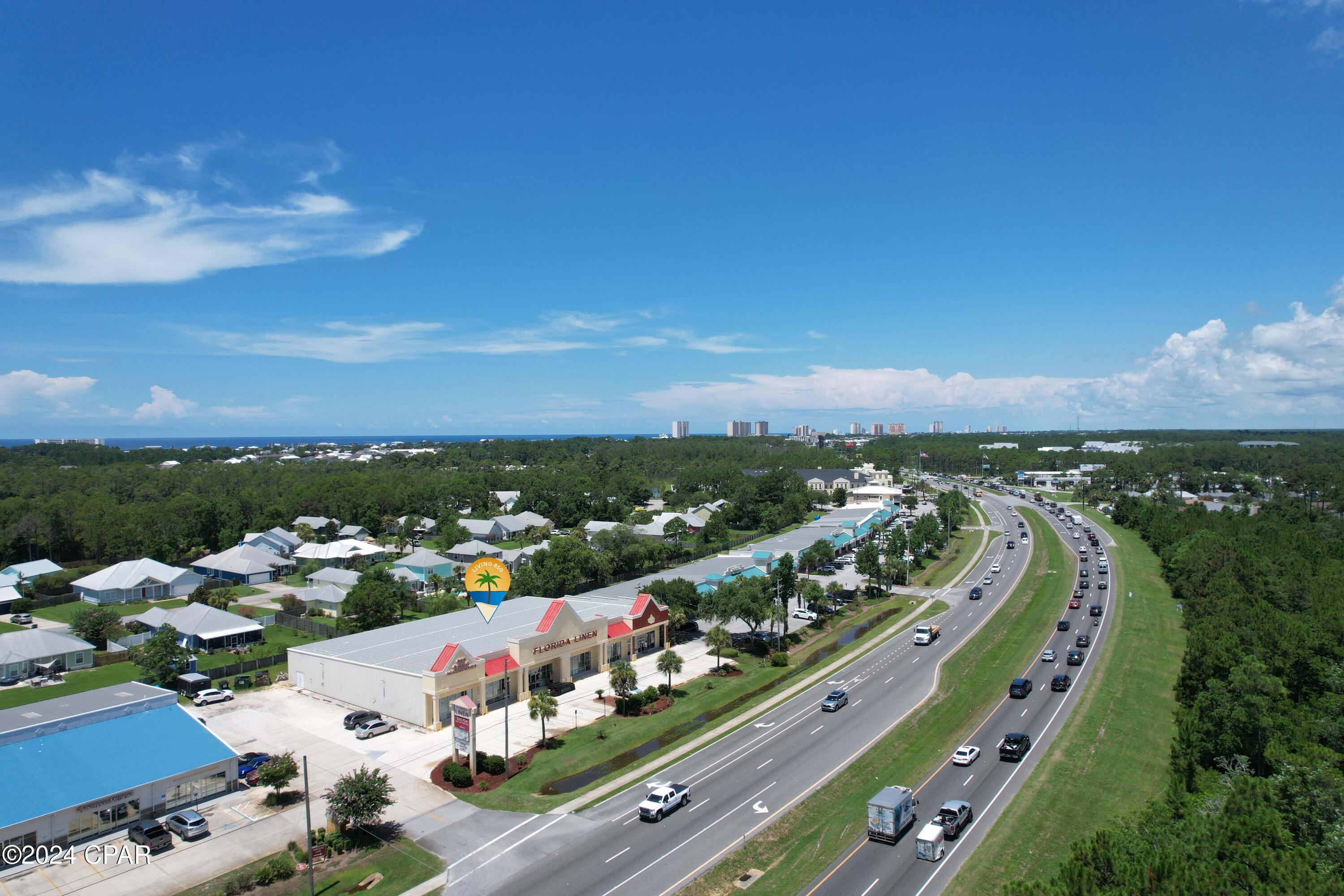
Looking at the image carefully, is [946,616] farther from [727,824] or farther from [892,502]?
[892,502]

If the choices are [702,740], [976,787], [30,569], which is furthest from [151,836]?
[30,569]

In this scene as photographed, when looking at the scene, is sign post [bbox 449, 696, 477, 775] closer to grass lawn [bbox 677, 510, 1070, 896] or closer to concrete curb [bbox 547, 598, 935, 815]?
concrete curb [bbox 547, 598, 935, 815]

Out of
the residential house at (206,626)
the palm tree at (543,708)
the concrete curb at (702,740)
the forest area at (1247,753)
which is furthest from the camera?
the residential house at (206,626)

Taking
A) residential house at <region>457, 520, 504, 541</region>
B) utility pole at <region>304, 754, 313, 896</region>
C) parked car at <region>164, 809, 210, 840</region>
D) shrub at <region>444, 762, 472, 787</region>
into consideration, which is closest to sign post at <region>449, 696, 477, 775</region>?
shrub at <region>444, 762, 472, 787</region>

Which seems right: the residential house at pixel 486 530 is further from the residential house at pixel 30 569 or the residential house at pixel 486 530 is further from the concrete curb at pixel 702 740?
the concrete curb at pixel 702 740

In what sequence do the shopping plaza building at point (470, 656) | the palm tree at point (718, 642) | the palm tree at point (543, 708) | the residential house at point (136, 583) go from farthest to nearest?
the residential house at point (136, 583), the palm tree at point (718, 642), the shopping plaza building at point (470, 656), the palm tree at point (543, 708)

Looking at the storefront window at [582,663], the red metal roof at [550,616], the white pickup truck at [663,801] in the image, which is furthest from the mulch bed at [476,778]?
the storefront window at [582,663]

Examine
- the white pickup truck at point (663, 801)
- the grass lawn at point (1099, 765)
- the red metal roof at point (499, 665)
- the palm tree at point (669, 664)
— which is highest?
the red metal roof at point (499, 665)
